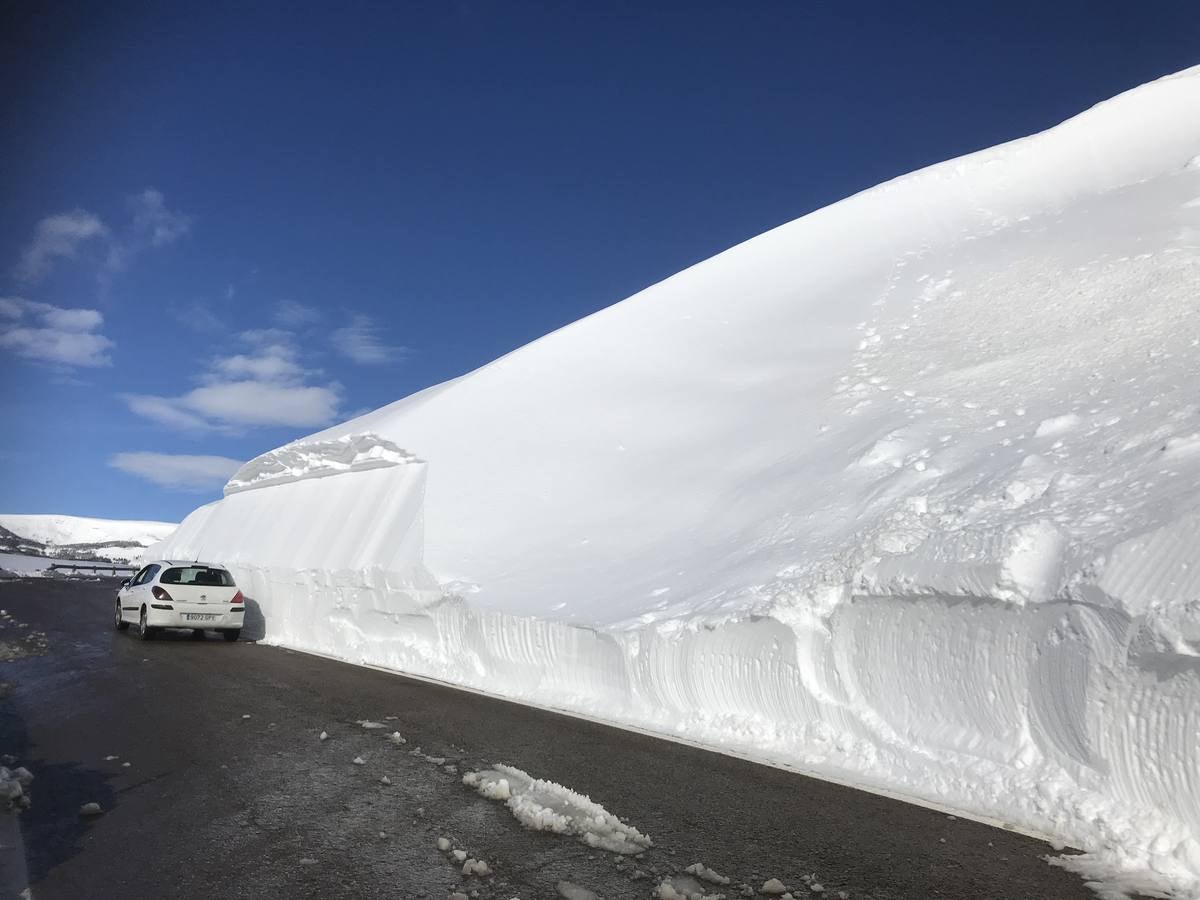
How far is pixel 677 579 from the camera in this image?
10.8m

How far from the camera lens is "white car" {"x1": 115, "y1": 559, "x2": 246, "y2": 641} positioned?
1609 centimetres

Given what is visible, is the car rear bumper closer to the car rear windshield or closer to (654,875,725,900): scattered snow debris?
the car rear windshield

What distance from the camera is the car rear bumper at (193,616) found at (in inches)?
632

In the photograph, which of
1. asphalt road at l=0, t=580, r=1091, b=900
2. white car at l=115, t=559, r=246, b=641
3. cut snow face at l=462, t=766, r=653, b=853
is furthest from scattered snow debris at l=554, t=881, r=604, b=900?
white car at l=115, t=559, r=246, b=641

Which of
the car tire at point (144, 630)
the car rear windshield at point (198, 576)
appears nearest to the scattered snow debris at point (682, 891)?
the car rear windshield at point (198, 576)

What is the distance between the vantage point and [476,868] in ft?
14.1

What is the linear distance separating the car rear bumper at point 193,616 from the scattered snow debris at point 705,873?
14.6 meters

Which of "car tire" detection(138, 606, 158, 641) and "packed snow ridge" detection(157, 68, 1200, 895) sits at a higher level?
"packed snow ridge" detection(157, 68, 1200, 895)

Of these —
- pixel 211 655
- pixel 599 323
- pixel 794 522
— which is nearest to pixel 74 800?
pixel 794 522

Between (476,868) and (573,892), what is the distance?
0.57 metres

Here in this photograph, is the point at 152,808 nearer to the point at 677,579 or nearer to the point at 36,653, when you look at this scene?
the point at 677,579

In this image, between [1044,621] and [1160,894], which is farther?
[1044,621]

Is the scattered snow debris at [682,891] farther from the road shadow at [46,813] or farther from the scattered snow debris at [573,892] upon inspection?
the road shadow at [46,813]

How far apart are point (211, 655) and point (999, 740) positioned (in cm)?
1260
